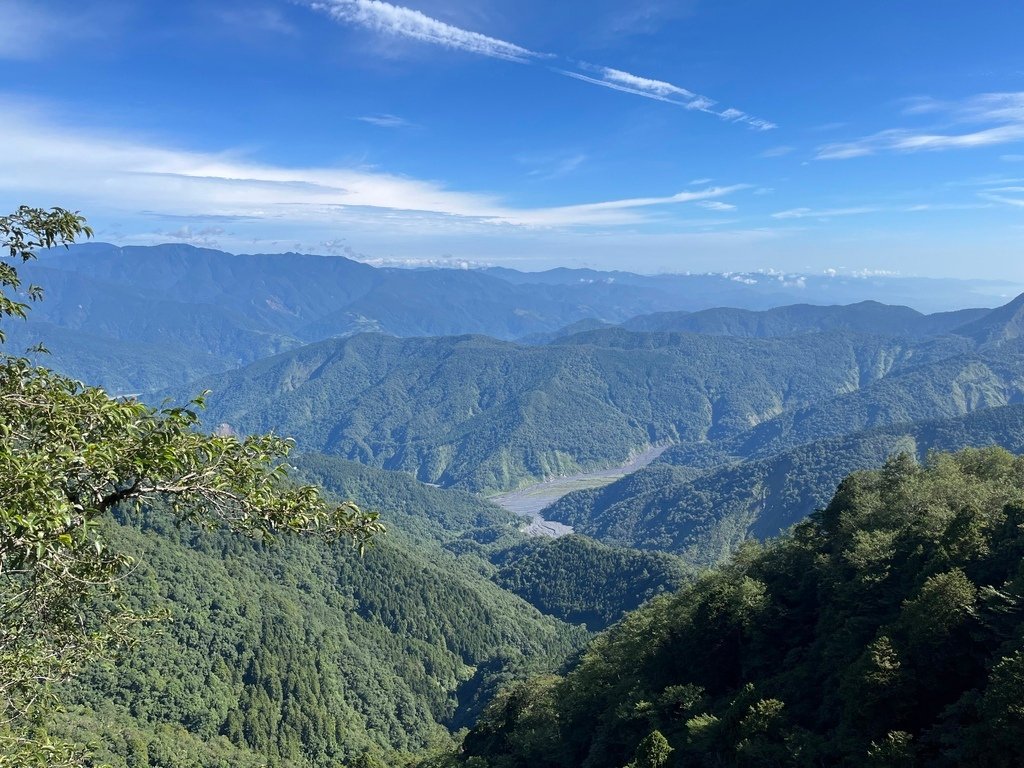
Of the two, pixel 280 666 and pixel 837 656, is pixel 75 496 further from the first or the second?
pixel 280 666

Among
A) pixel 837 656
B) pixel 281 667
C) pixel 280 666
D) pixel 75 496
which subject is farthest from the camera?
pixel 280 666

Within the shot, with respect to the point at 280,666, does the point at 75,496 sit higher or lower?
higher

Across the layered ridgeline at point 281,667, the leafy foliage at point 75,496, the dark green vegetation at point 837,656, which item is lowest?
the layered ridgeline at point 281,667

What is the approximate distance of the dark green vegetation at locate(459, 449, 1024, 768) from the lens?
1150 inches

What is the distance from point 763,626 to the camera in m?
50.1

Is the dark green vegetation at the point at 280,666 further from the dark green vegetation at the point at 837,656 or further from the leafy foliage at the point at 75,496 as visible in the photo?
the leafy foliage at the point at 75,496

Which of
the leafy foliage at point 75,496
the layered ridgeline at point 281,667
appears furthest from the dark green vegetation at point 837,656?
the layered ridgeline at point 281,667

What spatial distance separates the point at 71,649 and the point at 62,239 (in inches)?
308

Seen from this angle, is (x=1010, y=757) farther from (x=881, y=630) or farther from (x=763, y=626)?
(x=763, y=626)

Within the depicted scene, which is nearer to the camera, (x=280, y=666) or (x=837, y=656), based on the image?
(x=837, y=656)

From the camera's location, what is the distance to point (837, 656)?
3912cm

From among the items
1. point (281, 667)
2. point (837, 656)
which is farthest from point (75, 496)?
point (281, 667)

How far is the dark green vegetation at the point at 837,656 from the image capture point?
95.8ft

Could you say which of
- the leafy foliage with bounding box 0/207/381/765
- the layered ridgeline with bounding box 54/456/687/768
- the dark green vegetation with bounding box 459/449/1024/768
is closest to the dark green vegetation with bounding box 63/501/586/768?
the layered ridgeline with bounding box 54/456/687/768
